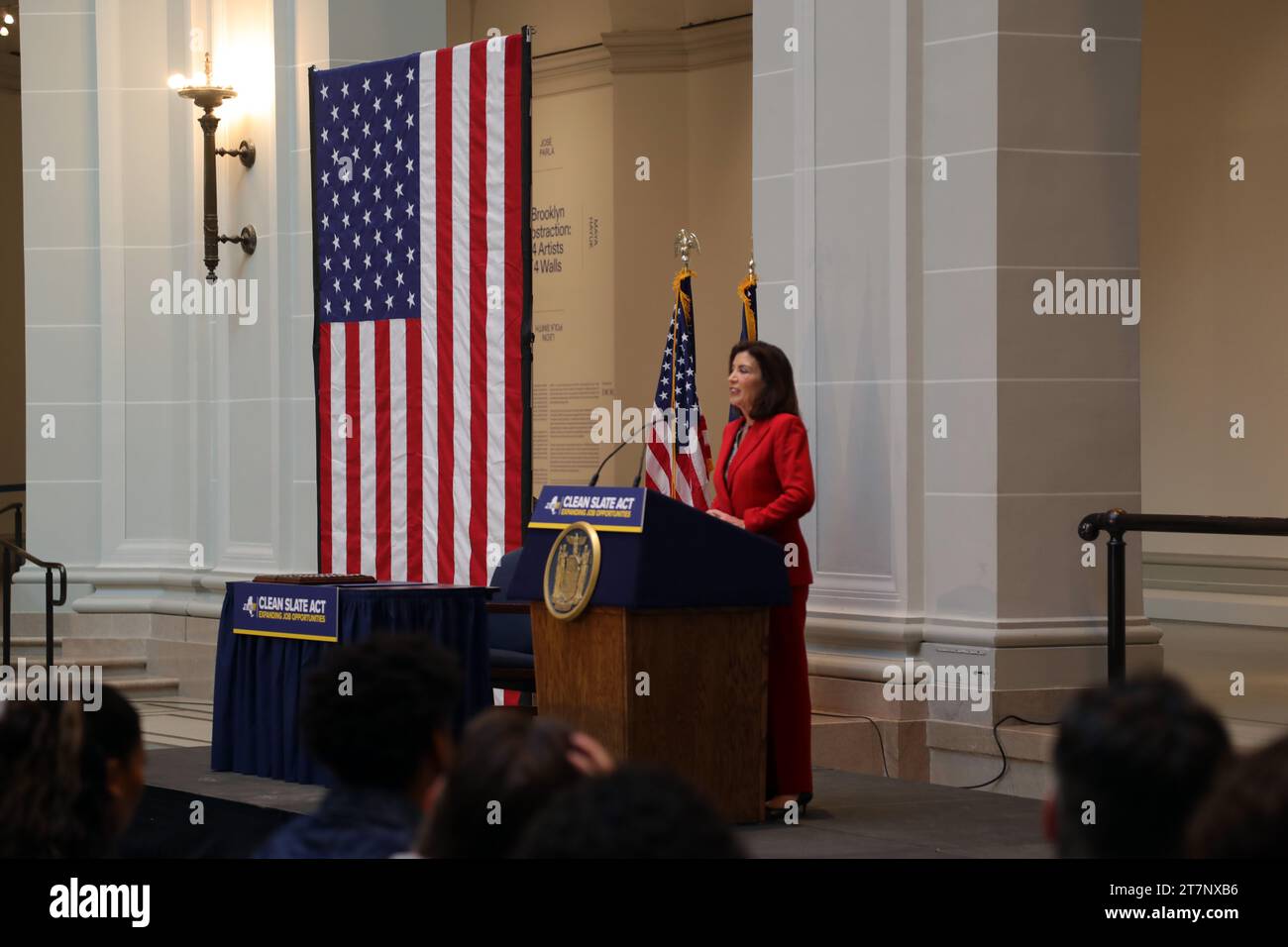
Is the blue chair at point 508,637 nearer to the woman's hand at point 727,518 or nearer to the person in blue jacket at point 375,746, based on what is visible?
the woman's hand at point 727,518

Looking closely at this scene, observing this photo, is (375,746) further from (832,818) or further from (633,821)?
(832,818)

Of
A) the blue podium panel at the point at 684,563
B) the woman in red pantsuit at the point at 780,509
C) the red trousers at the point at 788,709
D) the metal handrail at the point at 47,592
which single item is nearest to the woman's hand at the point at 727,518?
the woman in red pantsuit at the point at 780,509

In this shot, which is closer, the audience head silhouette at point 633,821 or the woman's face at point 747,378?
the audience head silhouette at point 633,821

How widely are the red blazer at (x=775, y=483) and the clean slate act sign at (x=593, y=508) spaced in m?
0.64

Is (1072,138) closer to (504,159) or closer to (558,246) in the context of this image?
(504,159)

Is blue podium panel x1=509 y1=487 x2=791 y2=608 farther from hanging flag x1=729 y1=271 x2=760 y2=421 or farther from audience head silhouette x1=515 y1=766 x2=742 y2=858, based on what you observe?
audience head silhouette x1=515 y1=766 x2=742 y2=858

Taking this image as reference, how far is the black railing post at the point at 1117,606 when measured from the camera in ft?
23.2

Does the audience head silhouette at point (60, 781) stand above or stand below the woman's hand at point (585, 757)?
below

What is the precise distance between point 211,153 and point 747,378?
5631 millimetres

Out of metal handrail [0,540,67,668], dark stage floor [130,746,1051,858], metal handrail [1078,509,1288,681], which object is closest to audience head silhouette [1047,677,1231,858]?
dark stage floor [130,746,1051,858]

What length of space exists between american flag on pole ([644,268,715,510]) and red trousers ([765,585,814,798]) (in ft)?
4.29

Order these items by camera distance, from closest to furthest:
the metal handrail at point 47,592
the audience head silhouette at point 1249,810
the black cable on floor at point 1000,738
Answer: the audience head silhouette at point 1249,810 → the black cable on floor at point 1000,738 → the metal handrail at point 47,592

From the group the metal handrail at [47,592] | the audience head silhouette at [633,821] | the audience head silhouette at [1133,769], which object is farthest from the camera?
the metal handrail at [47,592]

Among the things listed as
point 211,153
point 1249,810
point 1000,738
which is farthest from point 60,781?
point 211,153
